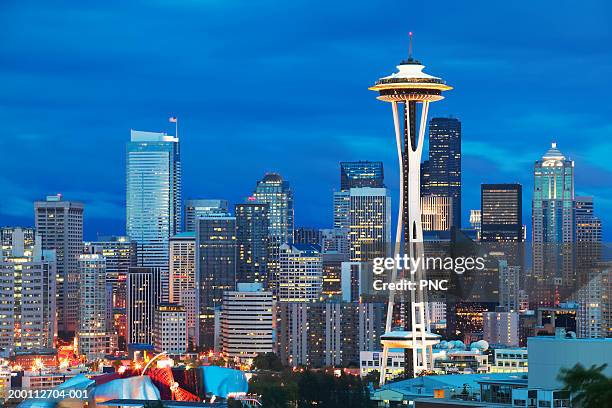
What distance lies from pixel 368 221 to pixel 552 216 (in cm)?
1766

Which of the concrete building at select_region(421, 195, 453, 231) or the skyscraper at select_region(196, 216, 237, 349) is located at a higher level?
the concrete building at select_region(421, 195, 453, 231)

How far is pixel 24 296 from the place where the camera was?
445 feet

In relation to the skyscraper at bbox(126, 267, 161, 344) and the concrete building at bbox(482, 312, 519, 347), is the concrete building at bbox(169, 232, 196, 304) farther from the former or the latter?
the concrete building at bbox(482, 312, 519, 347)

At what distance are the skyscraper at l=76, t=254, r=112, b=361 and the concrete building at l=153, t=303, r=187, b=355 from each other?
4.04m

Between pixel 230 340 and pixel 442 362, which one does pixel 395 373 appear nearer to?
pixel 442 362

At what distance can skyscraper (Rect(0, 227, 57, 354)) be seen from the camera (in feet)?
436

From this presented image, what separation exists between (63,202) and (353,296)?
44.1 metres

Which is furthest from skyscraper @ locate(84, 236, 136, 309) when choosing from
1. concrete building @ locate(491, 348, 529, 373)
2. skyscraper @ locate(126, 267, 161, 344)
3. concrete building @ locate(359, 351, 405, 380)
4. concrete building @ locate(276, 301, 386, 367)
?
concrete building @ locate(491, 348, 529, 373)

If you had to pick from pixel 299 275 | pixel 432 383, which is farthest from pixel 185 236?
pixel 432 383

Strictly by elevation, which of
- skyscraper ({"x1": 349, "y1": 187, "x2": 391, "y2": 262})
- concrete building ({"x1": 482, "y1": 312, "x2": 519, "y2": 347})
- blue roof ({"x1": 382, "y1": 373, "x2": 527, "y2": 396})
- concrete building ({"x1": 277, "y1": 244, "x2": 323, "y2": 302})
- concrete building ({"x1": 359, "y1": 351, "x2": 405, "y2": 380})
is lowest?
concrete building ({"x1": 359, "y1": 351, "x2": 405, "y2": 380})

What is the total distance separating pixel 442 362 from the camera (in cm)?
10000

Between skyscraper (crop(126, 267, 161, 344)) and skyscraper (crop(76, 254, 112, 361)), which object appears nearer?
skyscraper (crop(76, 254, 112, 361))

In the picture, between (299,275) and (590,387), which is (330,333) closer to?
(299,275)

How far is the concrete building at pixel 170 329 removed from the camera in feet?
452
